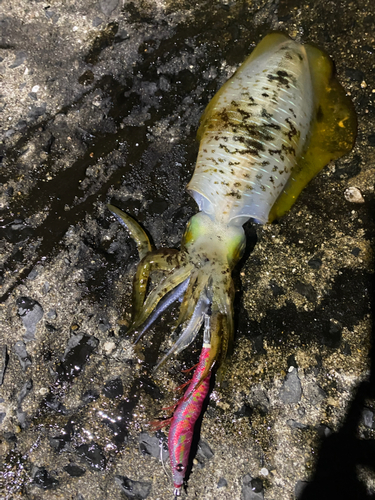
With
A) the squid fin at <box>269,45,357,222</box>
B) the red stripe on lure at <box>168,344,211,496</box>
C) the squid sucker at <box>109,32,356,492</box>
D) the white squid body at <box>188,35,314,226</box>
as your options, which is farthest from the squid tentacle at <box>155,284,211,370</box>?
the squid fin at <box>269,45,357,222</box>

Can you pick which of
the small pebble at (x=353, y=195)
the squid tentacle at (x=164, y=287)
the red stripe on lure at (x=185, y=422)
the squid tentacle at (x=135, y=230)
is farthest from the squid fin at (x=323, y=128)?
the red stripe on lure at (x=185, y=422)

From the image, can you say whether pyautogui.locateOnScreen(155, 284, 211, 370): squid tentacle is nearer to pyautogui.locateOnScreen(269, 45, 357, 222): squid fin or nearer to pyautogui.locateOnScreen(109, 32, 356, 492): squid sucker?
pyautogui.locateOnScreen(109, 32, 356, 492): squid sucker

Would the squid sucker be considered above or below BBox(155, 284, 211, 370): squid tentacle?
above

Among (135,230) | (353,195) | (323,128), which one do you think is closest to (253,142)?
(323,128)

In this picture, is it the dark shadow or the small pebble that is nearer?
the dark shadow

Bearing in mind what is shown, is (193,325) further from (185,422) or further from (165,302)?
(185,422)

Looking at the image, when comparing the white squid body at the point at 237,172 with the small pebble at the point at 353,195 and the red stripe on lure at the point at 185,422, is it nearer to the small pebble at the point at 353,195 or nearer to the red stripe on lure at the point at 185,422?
the red stripe on lure at the point at 185,422

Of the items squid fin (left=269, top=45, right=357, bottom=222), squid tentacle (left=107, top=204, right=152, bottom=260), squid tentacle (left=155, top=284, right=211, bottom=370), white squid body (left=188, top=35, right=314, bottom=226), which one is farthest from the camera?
squid fin (left=269, top=45, right=357, bottom=222)
